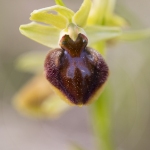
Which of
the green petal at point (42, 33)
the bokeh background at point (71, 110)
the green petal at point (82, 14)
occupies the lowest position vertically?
the green petal at point (42, 33)

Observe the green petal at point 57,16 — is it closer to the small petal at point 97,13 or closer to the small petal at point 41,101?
the small petal at point 97,13

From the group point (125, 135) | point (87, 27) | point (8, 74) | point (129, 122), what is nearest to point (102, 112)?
point (87, 27)

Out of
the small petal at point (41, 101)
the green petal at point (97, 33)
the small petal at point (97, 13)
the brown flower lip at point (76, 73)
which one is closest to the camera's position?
the brown flower lip at point (76, 73)

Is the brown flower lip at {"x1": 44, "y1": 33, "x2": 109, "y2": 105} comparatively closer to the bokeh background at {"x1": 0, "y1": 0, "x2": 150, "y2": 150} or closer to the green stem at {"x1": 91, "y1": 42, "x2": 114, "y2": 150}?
the green stem at {"x1": 91, "y1": 42, "x2": 114, "y2": 150}

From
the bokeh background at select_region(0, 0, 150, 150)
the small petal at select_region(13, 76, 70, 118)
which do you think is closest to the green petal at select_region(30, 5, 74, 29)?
the small petal at select_region(13, 76, 70, 118)

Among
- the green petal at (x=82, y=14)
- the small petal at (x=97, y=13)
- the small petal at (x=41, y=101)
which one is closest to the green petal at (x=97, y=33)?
the green petal at (x=82, y=14)

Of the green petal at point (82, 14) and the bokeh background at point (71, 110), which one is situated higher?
the bokeh background at point (71, 110)

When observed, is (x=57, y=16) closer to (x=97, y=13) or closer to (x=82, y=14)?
(x=82, y=14)
